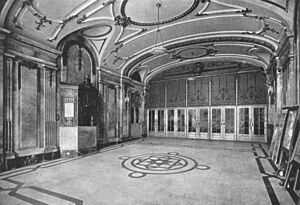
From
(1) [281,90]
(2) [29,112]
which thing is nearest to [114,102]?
(2) [29,112]

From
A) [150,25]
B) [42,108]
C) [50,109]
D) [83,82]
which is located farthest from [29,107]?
[150,25]

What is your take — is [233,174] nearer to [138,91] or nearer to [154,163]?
[154,163]

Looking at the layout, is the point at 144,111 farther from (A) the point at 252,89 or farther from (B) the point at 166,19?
(B) the point at 166,19

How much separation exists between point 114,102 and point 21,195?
19.8ft

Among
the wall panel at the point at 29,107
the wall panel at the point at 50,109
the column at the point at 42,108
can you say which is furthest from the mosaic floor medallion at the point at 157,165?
the wall panel at the point at 29,107

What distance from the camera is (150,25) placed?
602 cm

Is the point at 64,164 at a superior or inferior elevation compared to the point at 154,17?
inferior

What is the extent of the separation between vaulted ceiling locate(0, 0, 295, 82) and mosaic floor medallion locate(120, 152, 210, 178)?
4124 millimetres

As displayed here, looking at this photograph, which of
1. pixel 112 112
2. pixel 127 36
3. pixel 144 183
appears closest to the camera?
pixel 144 183

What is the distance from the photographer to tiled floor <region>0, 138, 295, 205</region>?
9.16 feet

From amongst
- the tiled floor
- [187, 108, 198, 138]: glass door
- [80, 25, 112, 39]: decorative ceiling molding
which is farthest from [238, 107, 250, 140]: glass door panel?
[80, 25, 112, 39]: decorative ceiling molding

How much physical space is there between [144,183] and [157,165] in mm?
1276

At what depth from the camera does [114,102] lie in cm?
881

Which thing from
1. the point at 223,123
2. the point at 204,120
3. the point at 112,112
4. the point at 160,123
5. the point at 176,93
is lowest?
the point at 160,123
